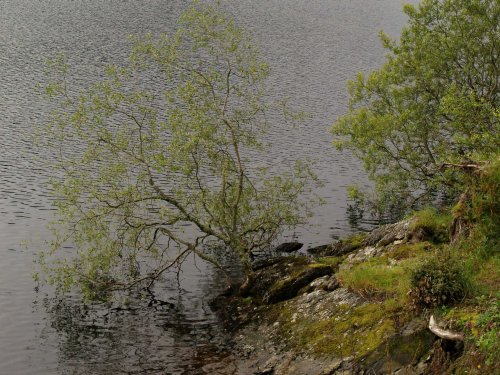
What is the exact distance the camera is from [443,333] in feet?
62.2

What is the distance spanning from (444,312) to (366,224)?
1278 inches

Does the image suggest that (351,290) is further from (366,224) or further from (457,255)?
(366,224)

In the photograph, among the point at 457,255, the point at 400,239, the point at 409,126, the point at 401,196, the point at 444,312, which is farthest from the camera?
the point at 401,196

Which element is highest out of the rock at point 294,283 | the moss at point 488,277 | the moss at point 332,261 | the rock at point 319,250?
the rock at point 319,250

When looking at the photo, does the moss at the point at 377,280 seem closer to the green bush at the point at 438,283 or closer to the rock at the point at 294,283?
the green bush at the point at 438,283

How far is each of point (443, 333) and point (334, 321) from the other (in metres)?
7.69

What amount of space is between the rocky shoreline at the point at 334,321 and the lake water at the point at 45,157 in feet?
7.12

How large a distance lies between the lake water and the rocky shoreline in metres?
2.17

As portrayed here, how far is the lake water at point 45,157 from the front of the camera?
103ft

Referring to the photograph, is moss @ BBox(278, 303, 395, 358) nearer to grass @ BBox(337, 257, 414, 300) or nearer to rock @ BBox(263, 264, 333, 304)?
grass @ BBox(337, 257, 414, 300)

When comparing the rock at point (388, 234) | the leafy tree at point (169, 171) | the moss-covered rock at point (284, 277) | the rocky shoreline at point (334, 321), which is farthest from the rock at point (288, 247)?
the rock at point (388, 234)

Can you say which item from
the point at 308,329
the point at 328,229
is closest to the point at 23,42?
the point at 328,229

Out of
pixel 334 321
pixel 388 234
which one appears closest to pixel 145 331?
pixel 334 321

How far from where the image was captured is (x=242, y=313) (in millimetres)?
34406
